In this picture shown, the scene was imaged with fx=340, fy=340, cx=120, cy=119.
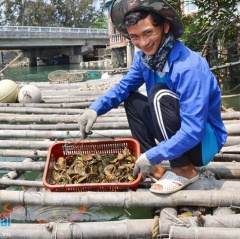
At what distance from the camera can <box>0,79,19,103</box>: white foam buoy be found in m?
7.26

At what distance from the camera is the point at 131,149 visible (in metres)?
2.85

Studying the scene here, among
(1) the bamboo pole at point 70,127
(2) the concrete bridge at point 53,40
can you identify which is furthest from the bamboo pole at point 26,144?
(2) the concrete bridge at point 53,40

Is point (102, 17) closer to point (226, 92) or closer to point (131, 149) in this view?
point (226, 92)

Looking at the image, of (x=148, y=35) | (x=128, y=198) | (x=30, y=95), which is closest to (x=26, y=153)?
(x=128, y=198)

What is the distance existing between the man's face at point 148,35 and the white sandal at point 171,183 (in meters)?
0.81

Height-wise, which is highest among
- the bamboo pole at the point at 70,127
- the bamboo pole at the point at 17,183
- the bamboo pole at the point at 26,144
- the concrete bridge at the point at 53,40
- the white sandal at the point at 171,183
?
the concrete bridge at the point at 53,40

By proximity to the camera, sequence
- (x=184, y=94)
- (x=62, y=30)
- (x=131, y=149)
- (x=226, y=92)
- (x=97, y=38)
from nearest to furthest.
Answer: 1. (x=184, y=94)
2. (x=131, y=149)
3. (x=226, y=92)
4. (x=62, y=30)
5. (x=97, y=38)

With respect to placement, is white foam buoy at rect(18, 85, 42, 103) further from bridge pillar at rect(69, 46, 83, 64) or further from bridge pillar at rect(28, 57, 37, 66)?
bridge pillar at rect(28, 57, 37, 66)

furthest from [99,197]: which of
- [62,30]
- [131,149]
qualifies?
[62,30]

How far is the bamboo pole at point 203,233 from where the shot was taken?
1.81 metres

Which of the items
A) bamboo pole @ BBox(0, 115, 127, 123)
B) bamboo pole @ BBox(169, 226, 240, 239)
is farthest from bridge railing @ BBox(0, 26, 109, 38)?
bamboo pole @ BBox(169, 226, 240, 239)

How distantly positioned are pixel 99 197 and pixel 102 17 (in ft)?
192

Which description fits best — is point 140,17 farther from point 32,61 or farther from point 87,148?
point 32,61

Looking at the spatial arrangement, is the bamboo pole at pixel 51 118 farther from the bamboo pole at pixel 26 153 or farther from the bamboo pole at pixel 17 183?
the bamboo pole at pixel 17 183
